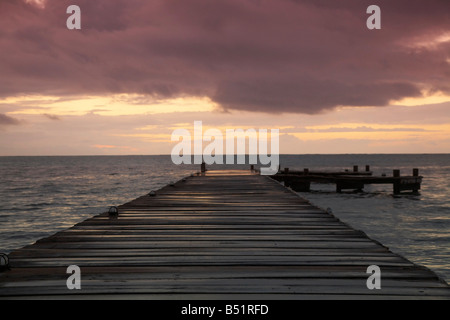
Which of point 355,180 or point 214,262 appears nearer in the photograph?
point 214,262

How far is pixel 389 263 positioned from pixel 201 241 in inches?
113

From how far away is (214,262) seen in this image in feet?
18.5

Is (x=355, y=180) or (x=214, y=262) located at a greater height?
(x=214, y=262)

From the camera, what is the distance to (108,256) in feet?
19.5

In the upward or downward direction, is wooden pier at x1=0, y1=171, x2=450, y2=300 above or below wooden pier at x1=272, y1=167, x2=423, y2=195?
above

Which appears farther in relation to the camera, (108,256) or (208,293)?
(108,256)

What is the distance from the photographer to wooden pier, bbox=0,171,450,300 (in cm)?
448

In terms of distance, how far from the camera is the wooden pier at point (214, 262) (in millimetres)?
4477

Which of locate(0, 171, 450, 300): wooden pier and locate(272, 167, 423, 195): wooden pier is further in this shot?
locate(272, 167, 423, 195): wooden pier

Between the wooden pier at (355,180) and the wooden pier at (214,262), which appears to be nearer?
the wooden pier at (214,262)

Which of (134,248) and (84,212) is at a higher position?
(134,248)
